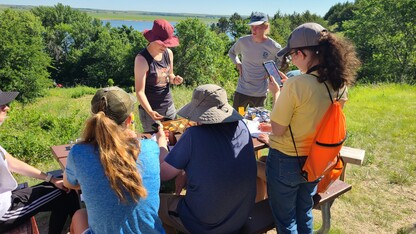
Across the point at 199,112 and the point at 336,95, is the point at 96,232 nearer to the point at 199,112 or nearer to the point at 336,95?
the point at 199,112

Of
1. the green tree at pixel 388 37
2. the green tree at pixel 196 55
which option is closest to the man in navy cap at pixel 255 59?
the green tree at pixel 388 37

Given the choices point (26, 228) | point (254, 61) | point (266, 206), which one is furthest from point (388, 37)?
point (26, 228)

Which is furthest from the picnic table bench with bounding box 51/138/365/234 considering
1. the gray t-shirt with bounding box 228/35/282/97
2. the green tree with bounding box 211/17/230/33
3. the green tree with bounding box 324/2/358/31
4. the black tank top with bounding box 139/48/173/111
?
the green tree with bounding box 211/17/230/33

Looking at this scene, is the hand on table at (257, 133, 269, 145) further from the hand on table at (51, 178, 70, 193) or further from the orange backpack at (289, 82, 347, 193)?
the hand on table at (51, 178, 70, 193)

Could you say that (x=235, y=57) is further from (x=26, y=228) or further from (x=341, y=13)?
(x=341, y=13)

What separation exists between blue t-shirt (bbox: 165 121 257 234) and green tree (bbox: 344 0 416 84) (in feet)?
85.6

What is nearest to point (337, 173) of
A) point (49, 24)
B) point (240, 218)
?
point (240, 218)

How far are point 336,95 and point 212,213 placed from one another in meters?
1.15

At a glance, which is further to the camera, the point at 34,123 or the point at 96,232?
the point at 34,123

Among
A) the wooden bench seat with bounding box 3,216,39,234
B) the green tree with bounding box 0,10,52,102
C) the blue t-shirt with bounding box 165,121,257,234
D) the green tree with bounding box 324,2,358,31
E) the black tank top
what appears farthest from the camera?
the green tree with bounding box 324,2,358,31

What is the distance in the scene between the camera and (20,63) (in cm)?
3284

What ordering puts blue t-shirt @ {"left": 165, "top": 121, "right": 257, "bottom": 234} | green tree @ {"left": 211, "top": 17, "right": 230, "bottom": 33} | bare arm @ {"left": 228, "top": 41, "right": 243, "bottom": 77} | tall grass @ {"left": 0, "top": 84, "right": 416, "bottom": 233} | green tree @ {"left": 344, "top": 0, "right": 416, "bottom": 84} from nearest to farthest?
1. blue t-shirt @ {"left": 165, "top": 121, "right": 257, "bottom": 234}
2. tall grass @ {"left": 0, "top": 84, "right": 416, "bottom": 233}
3. bare arm @ {"left": 228, "top": 41, "right": 243, "bottom": 77}
4. green tree @ {"left": 344, "top": 0, "right": 416, "bottom": 84}
5. green tree @ {"left": 211, "top": 17, "right": 230, "bottom": 33}

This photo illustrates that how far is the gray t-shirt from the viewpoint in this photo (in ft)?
15.2

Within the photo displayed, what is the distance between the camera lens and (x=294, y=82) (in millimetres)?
2104
